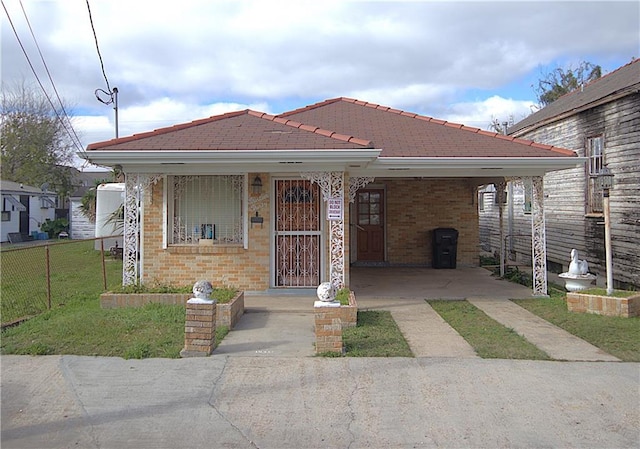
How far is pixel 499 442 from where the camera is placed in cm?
375

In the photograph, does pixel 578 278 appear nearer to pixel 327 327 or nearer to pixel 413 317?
pixel 413 317

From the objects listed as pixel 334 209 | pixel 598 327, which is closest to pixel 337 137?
pixel 334 209

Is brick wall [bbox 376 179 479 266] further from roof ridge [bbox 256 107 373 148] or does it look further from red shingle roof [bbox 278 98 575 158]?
roof ridge [bbox 256 107 373 148]

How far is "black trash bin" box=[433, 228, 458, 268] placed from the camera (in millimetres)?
13523

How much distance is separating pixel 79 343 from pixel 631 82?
11.1m

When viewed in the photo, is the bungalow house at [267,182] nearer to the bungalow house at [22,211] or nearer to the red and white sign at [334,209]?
the red and white sign at [334,209]

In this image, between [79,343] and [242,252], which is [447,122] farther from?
[79,343]

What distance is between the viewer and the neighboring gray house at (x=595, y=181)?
10539 millimetres

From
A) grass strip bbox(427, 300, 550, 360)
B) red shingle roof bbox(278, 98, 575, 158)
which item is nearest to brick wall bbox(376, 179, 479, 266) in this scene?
red shingle roof bbox(278, 98, 575, 158)

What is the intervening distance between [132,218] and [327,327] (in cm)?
439

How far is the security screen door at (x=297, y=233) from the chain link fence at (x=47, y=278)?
3478mm

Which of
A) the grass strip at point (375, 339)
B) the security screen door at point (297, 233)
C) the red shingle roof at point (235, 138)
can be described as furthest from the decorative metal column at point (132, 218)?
the grass strip at point (375, 339)

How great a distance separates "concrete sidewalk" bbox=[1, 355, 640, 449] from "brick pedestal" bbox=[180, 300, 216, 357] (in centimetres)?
14

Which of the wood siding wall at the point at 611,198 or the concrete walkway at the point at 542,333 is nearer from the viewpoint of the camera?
the concrete walkway at the point at 542,333
